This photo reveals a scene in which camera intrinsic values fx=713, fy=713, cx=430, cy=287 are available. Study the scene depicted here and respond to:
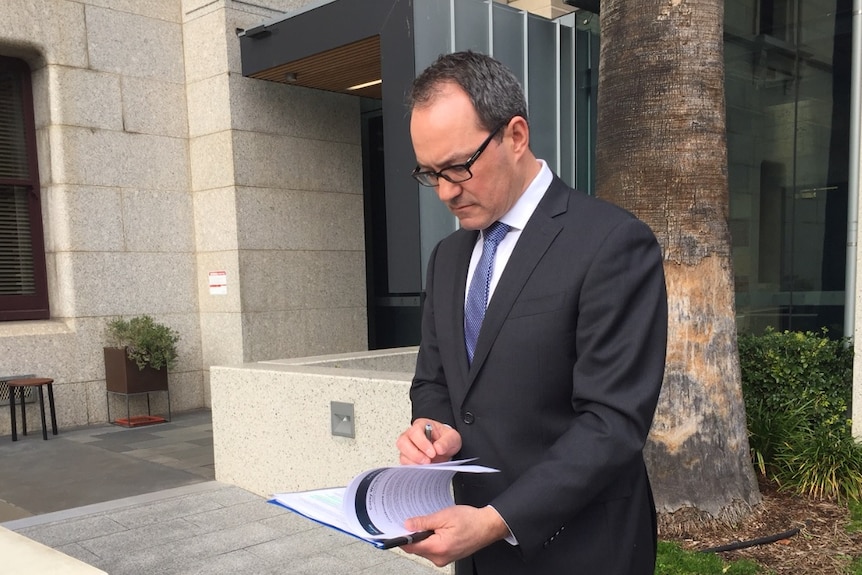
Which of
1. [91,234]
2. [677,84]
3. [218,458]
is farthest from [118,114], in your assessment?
[677,84]

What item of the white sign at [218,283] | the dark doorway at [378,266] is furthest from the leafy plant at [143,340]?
the dark doorway at [378,266]

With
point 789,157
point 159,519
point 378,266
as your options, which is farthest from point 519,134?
point 378,266

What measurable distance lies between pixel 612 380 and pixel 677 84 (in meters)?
3.55

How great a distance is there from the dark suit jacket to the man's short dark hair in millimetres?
258

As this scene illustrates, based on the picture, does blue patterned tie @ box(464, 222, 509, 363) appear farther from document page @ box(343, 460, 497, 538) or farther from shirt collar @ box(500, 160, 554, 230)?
document page @ box(343, 460, 497, 538)

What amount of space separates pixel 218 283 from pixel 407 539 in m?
8.92

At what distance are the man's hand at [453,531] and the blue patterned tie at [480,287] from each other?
422 millimetres

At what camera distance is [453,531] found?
1.44 m

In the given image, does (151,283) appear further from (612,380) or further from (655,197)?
(612,380)

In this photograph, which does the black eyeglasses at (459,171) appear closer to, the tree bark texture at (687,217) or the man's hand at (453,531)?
the man's hand at (453,531)

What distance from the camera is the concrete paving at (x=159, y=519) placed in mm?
4547

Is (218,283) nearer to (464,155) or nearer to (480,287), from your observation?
(480,287)

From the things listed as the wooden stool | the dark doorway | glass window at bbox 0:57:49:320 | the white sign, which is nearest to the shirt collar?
the wooden stool

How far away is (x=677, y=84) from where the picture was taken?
453 cm
